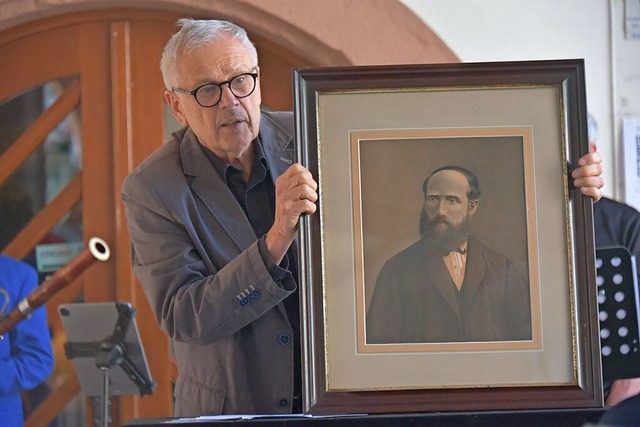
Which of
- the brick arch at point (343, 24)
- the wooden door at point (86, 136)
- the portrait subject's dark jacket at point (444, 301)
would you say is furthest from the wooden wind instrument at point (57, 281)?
the portrait subject's dark jacket at point (444, 301)

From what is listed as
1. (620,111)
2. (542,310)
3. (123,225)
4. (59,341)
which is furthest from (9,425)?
(542,310)

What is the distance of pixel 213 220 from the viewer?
2088mm

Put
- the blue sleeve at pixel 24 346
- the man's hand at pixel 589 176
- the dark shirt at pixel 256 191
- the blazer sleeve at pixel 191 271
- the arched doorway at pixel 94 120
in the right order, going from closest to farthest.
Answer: the man's hand at pixel 589 176 < the blazer sleeve at pixel 191 271 < the dark shirt at pixel 256 191 < the blue sleeve at pixel 24 346 < the arched doorway at pixel 94 120

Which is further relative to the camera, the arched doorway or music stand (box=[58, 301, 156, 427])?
the arched doorway

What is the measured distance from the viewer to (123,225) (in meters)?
4.33

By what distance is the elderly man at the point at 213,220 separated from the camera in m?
2.02

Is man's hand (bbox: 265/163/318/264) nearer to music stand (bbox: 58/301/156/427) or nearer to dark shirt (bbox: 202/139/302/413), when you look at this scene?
dark shirt (bbox: 202/139/302/413)

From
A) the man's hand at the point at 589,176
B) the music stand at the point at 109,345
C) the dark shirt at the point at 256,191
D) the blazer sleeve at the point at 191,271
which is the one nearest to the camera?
the man's hand at the point at 589,176

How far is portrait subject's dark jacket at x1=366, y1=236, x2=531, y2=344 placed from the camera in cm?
162

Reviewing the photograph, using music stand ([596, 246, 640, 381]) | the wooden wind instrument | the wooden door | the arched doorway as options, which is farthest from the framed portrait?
the wooden door

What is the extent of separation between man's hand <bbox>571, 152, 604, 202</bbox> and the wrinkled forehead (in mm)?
180

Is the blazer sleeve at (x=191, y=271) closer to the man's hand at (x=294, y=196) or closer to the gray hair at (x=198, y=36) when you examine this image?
the man's hand at (x=294, y=196)

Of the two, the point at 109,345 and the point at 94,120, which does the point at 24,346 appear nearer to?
the point at 109,345

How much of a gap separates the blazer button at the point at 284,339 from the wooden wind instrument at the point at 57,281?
67.3 inches
